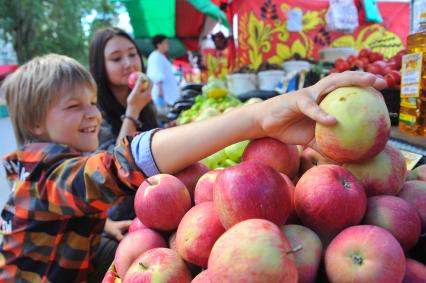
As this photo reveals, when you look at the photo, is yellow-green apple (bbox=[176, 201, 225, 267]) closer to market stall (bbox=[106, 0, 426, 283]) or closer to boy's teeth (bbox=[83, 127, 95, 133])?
market stall (bbox=[106, 0, 426, 283])

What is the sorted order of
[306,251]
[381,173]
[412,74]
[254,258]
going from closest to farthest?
[254,258], [306,251], [381,173], [412,74]

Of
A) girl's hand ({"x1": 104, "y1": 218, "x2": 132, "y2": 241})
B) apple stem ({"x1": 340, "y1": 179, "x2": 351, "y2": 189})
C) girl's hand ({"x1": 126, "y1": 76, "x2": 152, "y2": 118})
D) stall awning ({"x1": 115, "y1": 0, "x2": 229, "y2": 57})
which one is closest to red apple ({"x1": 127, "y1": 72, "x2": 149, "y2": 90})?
girl's hand ({"x1": 126, "y1": 76, "x2": 152, "y2": 118})

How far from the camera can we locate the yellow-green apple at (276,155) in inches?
37.8

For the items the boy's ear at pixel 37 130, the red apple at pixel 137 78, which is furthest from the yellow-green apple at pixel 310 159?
the red apple at pixel 137 78

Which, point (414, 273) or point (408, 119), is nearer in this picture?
point (414, 273)

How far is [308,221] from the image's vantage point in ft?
2.53

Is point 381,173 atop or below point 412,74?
below

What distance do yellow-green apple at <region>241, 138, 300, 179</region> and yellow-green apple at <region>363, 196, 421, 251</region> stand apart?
0.26 metres

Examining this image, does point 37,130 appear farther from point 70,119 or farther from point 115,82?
point 115,82

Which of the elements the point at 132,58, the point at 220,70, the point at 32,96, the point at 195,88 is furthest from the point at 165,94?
the point at 32,96

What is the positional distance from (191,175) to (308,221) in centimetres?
45

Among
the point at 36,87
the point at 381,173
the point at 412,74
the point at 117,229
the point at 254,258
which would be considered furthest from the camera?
the point at 117,229

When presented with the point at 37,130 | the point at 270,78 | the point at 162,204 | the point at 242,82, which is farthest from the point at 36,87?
the point at 242,82

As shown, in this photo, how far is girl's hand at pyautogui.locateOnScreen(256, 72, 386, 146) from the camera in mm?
832
